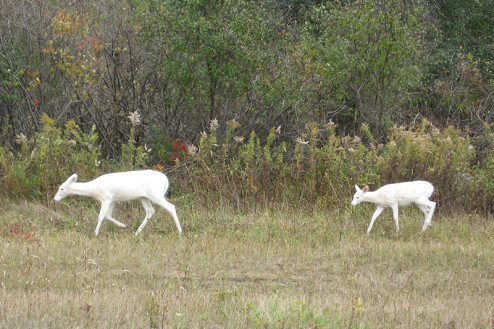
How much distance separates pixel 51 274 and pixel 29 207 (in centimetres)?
428

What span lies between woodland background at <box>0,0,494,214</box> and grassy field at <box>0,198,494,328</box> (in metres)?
0.92

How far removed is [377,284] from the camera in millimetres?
8102

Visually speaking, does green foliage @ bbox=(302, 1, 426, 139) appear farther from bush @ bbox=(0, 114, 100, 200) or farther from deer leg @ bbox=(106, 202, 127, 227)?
deer leg @ bbox=(106, 202, 127, 227)

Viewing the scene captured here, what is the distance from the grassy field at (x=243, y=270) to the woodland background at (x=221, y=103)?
0.92 metres

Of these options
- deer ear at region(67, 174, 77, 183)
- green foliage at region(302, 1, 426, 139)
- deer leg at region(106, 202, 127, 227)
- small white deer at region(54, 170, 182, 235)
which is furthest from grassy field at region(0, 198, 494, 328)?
green foliage at region(302, 1, 426, 139)

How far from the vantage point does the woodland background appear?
13.0m

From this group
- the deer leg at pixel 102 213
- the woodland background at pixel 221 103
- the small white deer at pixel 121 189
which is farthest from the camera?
the woodland background at pixel 221 103

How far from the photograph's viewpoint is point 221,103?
15.3 metres

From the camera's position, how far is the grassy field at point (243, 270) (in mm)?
6402

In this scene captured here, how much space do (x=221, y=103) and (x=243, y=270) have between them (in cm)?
706

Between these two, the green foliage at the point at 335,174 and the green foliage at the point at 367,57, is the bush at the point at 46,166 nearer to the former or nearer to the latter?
the green foliage at the point at 335,174

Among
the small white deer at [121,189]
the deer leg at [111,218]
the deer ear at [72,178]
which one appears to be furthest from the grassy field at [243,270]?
the deer ear at [72,178]

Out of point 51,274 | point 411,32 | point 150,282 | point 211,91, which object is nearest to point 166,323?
point 150,282

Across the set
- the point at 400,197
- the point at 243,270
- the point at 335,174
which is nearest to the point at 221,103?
the point at 335,174
